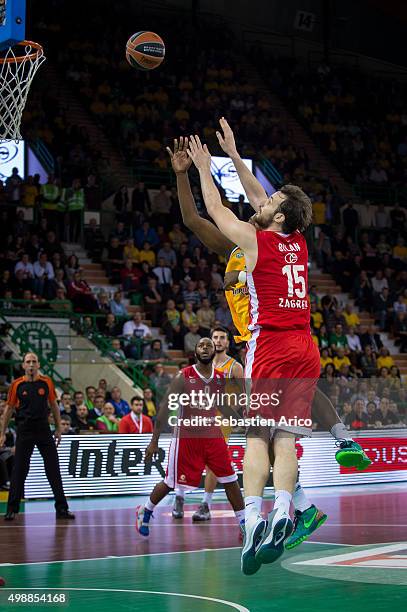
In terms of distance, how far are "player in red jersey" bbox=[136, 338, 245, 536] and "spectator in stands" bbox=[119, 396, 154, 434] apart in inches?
171

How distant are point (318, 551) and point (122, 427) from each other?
22.8ft

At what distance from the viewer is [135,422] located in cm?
1658

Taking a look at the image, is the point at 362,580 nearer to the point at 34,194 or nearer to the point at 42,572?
the point at 42,572

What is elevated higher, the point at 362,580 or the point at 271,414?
the point at 271,414

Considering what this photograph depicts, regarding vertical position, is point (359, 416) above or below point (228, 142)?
below

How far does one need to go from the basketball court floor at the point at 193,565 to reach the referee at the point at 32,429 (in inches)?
16.5

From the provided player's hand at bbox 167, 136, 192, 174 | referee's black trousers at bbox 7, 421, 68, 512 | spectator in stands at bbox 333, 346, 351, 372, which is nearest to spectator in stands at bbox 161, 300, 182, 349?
spectator in stands at bbox 333, 346, 351, 372

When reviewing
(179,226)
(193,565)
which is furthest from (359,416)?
(193,565)

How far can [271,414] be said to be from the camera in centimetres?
658

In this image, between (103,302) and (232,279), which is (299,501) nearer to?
(232,279)

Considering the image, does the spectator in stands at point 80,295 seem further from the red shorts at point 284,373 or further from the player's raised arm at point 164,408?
the red shorts at point 284,373

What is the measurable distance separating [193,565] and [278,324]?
3383mm

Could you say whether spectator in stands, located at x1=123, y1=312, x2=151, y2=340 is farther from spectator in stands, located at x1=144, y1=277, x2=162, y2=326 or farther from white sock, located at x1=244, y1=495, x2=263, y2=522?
white sock, located at x1=244, y1=495, x2=263, y2=522

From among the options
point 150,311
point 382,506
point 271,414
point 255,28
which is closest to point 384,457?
point 382,506
